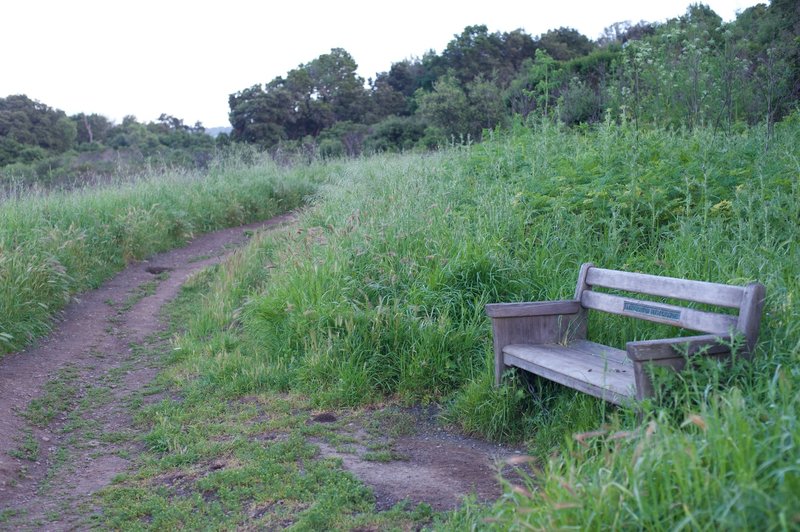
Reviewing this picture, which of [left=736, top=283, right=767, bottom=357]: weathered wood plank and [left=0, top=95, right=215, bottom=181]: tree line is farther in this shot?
[left=0, top=95, right=215, bottom=181]: tree line

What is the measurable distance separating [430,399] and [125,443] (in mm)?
2340

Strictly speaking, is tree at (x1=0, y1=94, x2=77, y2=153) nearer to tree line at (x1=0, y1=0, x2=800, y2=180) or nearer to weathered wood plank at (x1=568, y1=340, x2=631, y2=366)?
tree line at (x1=0, y1=0, x2=800, y2=180)

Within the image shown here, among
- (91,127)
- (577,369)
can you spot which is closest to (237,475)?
(577,369)

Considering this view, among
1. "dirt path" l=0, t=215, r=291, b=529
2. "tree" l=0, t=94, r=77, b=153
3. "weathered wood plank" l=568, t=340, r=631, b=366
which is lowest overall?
"dirt path" l=0, t=215, r=291, b=529

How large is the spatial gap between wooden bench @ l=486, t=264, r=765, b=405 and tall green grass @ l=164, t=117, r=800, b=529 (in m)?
0.16

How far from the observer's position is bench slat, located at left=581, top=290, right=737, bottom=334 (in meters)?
4.01

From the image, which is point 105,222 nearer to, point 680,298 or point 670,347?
point 680,298

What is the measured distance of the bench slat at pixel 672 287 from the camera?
3932 mm

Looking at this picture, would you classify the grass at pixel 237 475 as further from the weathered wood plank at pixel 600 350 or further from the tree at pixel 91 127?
the tree at pixel 91 127

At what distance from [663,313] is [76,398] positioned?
5.10 metres

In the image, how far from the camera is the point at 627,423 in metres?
3.83

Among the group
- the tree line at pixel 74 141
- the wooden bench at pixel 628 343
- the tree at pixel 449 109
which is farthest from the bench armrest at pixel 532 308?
the tree line at pixel 74 141

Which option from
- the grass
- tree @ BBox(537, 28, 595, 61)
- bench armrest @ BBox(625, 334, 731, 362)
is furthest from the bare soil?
tree @ BBox(537, 28, 595, 61)

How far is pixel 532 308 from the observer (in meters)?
5.16
